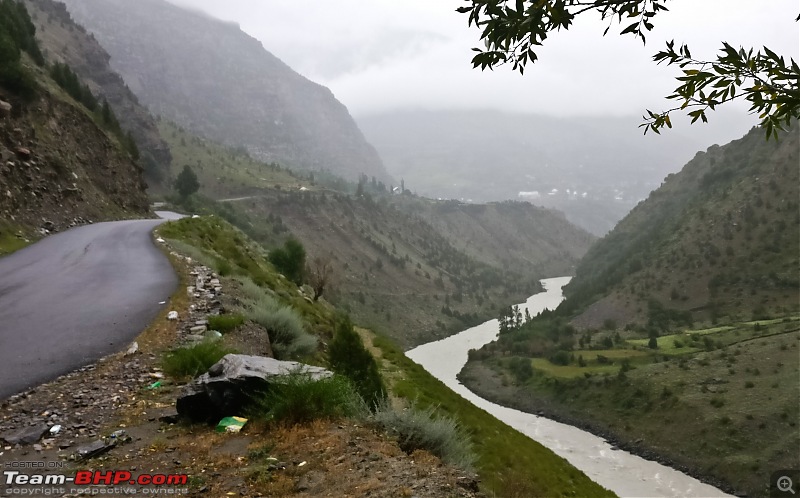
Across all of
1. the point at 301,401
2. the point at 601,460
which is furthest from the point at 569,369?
the point at 301,401

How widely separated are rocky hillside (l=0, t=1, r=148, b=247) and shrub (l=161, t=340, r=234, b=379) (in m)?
16.6

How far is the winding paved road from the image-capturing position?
10320 millimetres

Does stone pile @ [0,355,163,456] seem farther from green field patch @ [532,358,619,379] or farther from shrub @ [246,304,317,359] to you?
green field patch @ [532,358,619,379]

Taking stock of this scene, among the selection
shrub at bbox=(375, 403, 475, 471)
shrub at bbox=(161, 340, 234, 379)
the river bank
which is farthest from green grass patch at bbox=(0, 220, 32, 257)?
the river bank

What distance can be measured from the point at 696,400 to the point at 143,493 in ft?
216

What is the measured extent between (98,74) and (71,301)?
431 ft

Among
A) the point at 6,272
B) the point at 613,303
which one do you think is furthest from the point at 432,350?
the point at 6,272

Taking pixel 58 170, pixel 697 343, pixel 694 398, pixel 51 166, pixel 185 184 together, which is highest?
pixel 185 184

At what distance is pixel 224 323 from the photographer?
1353cm

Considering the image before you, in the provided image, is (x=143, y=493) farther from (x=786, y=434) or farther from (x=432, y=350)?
(x=432, y=350)

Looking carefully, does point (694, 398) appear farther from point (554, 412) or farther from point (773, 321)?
point (773, 321)

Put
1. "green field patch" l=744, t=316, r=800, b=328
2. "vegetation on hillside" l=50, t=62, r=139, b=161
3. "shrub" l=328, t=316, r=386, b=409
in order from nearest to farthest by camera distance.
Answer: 1. "shrub" l=328, t=316, r=386, b=409
2. "vegetation on hillside" l=50, t=62, r=139, b=161
3. "green field patch" l=744, t=316, r=800, b=328

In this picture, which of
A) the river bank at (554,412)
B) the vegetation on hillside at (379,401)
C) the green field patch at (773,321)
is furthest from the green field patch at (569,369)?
the vegetation on hillside at (379,401)

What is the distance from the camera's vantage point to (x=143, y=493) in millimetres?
5957
